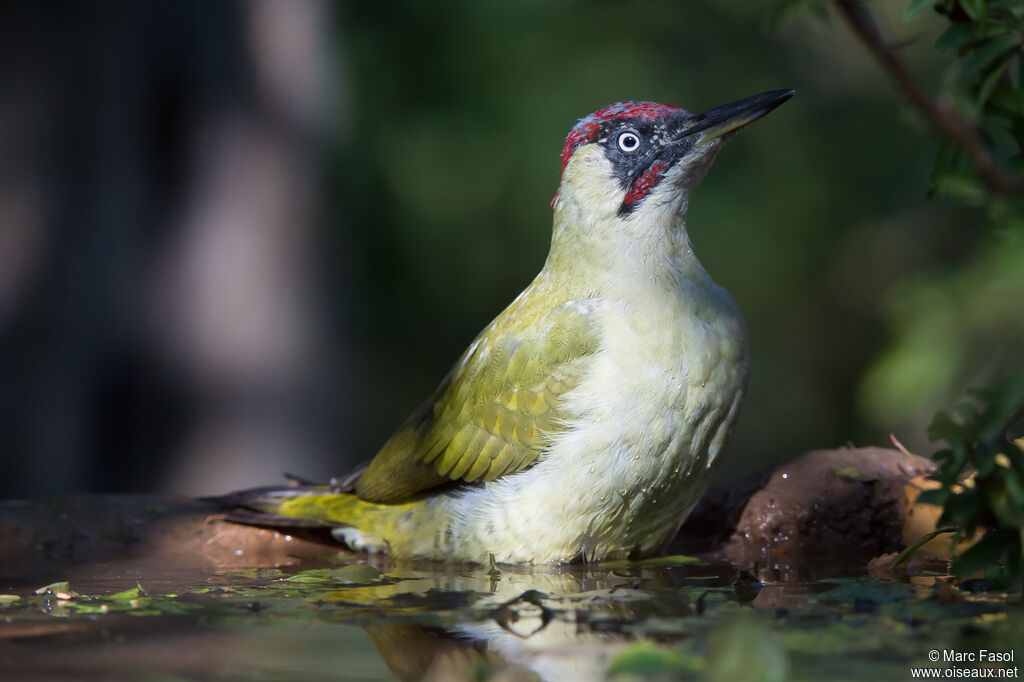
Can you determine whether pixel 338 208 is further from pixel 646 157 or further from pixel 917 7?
pixel 917 7

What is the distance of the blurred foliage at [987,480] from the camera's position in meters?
2.13

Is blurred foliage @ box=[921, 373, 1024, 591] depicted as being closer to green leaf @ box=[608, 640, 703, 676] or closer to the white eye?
green leaf @ box=[608, 640, 703, 676]

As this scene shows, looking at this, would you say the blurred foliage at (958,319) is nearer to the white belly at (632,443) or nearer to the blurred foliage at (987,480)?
the blurred foliage at (987,480)

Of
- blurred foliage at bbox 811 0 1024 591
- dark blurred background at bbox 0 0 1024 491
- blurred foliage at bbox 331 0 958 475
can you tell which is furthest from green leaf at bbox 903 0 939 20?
blurred foliage at bbox 331 0 958 475

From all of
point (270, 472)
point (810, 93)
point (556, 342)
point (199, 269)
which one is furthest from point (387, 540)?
point (810, 93)

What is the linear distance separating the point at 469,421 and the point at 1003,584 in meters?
2.07

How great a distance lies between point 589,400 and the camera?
3.71 meters

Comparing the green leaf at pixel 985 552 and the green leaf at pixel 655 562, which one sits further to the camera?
the green leaf at pixel 655 562

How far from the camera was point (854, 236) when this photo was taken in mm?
9875

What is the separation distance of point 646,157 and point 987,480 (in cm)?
211

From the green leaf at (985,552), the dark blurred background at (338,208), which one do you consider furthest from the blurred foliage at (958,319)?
the dark blurred background at (338,208)

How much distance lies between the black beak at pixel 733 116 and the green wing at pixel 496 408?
780mm

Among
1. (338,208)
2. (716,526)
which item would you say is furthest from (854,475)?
(338,208)

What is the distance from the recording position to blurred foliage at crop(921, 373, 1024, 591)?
83.8 inches
